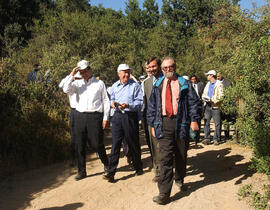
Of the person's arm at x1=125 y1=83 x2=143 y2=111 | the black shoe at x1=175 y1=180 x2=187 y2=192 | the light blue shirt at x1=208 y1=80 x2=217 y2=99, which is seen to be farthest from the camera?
the light blue shirt at x1=208 y1=80 x2=217 y2=99

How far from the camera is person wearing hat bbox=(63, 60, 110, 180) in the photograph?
5.25 meters

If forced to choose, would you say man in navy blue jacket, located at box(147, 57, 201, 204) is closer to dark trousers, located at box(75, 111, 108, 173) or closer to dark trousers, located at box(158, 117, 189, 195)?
dark trousers, located at box(158, 117, 189, 195)

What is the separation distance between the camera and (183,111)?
4367 millimetres

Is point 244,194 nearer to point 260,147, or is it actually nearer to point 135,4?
point 260,147

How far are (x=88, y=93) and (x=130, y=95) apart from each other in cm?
73

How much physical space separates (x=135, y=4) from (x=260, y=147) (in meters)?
28.3

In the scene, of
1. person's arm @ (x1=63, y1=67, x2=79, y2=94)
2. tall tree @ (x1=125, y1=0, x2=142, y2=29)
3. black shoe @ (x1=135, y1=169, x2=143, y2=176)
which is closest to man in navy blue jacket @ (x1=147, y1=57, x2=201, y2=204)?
black shoe @ (x1=135, y1=169, x2=143, y2=176)

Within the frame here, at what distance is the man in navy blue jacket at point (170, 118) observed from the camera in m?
4.27

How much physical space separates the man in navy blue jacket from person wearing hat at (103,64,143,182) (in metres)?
0.93

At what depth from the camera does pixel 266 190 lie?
4.51m

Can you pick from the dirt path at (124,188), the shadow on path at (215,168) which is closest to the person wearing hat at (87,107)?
the dirt path at (124,188)

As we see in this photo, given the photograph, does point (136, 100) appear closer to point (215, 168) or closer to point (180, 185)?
point (180, 185)

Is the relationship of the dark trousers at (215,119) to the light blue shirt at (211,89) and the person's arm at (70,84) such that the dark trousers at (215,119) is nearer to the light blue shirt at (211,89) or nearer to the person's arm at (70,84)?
the light blue shirt at (211,89)

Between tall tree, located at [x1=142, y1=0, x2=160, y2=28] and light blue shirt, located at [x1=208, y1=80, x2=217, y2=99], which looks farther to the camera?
tall tree, located at [x1=142, y1=0, x2=160, y2=28]
